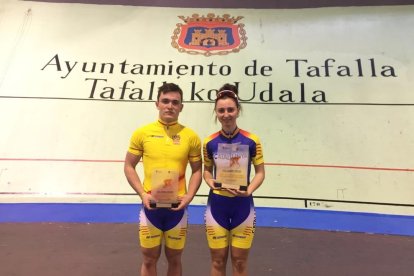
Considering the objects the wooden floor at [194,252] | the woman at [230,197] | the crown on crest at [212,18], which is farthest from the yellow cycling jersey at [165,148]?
the crown on crest at [212,18]

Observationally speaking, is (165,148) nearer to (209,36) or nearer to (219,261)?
(219,261)

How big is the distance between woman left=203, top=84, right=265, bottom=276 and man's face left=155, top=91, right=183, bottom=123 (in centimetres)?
27

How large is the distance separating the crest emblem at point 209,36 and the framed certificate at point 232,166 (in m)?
3.87

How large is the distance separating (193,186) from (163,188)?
0.23 meters

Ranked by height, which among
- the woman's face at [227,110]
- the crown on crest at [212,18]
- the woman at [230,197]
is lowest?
the woman at [230,197]

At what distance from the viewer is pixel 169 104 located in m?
2.28

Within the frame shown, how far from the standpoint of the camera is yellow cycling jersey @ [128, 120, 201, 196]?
7.39 feet

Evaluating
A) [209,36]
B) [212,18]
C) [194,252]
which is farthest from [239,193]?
[212,18]

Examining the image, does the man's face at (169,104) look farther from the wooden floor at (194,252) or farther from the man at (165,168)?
the wooden floor at (194,252)

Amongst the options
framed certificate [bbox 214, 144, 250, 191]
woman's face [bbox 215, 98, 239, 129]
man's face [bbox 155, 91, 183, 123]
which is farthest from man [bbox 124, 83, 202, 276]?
woman's face [bbox 215, 98, 239, 129]

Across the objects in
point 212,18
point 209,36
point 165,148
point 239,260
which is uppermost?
point 212,18

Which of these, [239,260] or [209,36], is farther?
[209,36]

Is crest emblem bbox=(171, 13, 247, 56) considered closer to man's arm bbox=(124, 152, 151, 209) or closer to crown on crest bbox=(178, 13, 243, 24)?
crown on crest bbox=(178, 13, 243, 24)

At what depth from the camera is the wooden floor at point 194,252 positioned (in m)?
2.84
